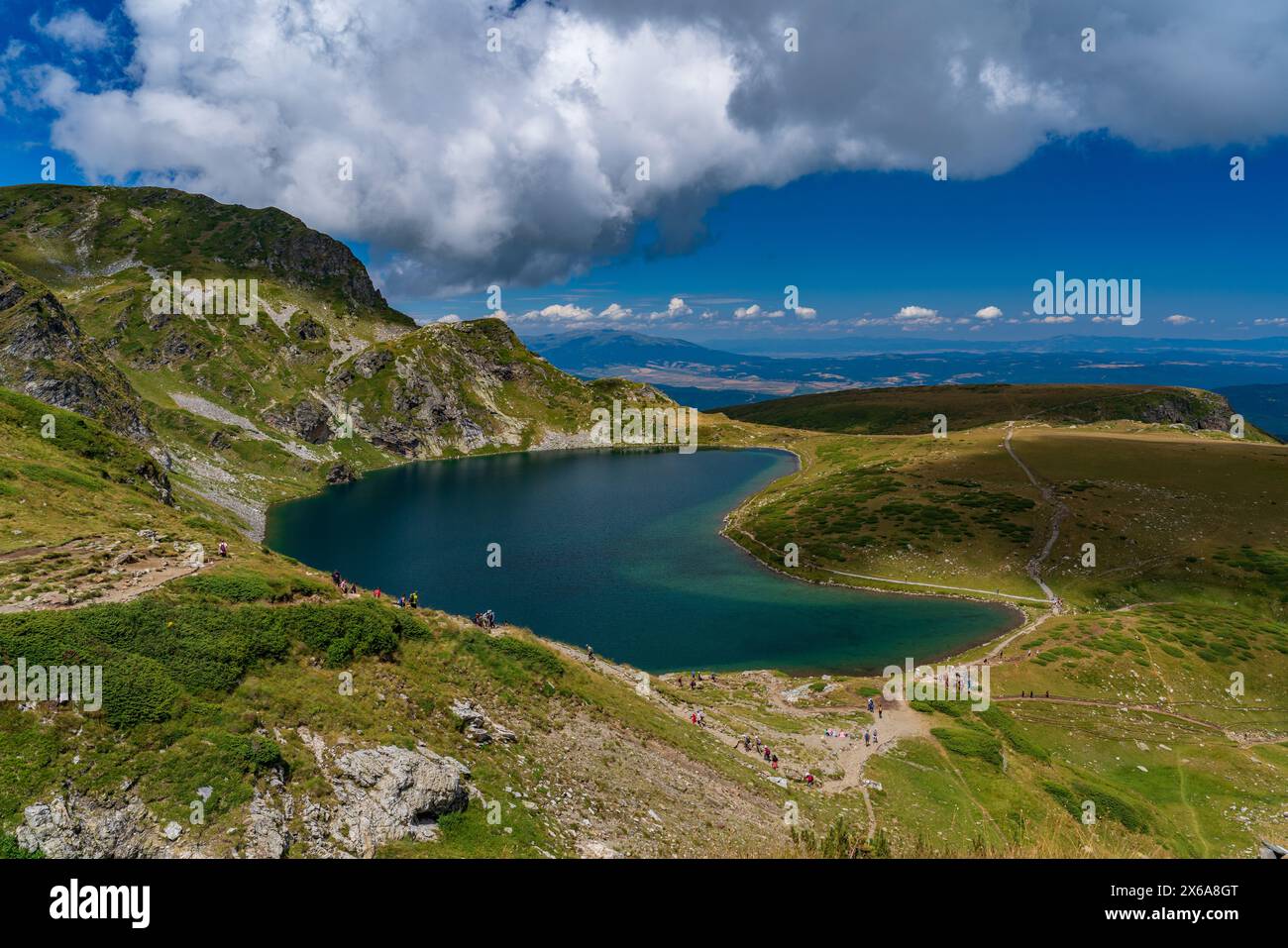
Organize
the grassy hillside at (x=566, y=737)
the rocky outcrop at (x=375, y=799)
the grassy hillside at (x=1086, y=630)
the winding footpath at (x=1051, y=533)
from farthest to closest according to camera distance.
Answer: the winding footpath at (x=1051, y=533) → the grassy hillside at (x=1086, y=630) → the rocky outcrop at (x=375, y=799) → the grassy hillside at (x=566, y=737)

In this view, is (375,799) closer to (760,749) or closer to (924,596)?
(760,749)

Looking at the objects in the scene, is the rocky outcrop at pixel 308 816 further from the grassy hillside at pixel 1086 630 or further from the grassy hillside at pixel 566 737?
the grassy hillside at pixel 1086 630

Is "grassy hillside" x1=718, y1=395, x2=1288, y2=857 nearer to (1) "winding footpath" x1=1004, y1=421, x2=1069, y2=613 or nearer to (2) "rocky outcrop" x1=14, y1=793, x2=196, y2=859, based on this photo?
(1) "winding footpath" x1=1004, y1=421, x2=1069, y2=613

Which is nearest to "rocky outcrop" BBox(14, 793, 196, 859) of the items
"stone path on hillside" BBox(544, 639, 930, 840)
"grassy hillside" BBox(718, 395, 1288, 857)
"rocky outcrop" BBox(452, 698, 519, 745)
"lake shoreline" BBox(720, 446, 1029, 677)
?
"rocky outcrop" BBox(452, 698, 519, 745)

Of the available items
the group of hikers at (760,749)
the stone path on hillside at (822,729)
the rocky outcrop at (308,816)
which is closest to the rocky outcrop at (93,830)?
the rocky outcrop at (308,816)

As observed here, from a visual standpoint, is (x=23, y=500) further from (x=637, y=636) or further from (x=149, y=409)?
(x=149, y=409)

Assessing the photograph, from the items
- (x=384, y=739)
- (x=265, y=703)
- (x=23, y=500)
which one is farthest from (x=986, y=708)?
(x=23, y=500)

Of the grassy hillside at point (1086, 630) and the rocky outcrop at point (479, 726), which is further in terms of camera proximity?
the grassy hillside at point (1086, 630)

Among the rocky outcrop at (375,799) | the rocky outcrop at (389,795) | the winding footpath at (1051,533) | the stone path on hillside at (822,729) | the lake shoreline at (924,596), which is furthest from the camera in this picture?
the winding footpath at (1051,533)
